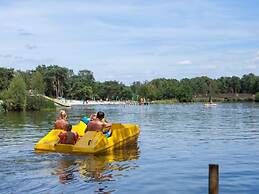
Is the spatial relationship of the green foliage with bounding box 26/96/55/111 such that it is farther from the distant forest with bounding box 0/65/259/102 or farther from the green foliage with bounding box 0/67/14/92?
the distant forest with bounding box 0/65/259/102

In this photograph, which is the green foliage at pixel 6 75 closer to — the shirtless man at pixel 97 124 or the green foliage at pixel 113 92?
the green foliage at pixel 113 92

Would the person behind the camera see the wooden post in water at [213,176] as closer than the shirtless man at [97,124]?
Yes

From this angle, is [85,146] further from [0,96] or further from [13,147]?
[0,96]

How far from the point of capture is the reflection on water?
50.0 feet

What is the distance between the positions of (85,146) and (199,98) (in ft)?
574

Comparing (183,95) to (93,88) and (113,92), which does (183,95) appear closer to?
(113,92)

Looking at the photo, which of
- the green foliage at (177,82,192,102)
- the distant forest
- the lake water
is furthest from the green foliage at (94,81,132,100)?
the lake water

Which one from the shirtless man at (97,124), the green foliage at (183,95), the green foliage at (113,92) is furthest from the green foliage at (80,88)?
the shirtless man at (97,124)

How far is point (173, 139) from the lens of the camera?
1092 inches

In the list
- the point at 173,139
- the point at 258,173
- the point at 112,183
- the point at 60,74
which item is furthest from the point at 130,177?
the point at 60,74

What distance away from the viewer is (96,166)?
56.7ft

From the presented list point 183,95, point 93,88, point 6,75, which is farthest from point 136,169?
point 93,88

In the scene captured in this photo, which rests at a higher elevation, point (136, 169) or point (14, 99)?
point (14, 99)

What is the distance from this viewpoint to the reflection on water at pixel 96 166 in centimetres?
1525
